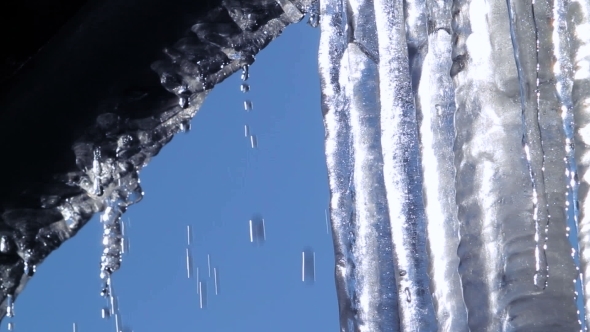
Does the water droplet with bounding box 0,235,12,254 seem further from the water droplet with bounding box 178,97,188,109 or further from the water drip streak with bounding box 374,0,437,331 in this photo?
the water drip streak with bounding box 374,0,437,331

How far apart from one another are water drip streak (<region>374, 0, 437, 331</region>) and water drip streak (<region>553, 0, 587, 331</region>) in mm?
146

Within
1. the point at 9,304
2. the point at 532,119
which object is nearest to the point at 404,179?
the point at 532,119

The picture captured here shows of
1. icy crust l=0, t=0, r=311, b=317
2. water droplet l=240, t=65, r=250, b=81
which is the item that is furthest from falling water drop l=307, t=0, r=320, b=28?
water droplet l=240, t=65, r=250, b=81

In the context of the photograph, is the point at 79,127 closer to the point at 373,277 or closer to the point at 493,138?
the point at 373,277

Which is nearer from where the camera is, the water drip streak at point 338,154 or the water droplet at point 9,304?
the water drip streak at point 338,154

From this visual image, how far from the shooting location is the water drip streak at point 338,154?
2.28 feet

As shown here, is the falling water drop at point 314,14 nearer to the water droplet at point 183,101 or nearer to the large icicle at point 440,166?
the water droplet at point 183,101

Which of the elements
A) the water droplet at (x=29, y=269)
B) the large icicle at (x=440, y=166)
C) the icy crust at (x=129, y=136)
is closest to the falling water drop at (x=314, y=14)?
the icy crust at (x=129, y=136)

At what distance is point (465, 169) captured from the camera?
1.79 feet

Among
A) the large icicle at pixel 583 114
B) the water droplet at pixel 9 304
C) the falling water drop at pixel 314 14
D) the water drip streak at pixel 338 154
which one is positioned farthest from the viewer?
the water droplet at pixel 9 304

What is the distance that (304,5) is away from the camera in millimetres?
999

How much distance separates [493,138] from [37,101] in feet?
2.37

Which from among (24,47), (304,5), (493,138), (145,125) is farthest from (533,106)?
(24,47)

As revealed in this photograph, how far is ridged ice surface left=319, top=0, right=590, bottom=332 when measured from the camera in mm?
484
